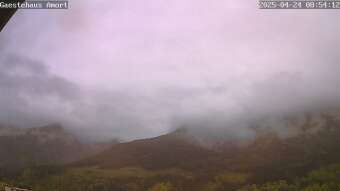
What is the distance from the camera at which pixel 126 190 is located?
5759cm

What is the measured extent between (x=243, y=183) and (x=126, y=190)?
19.1 metres

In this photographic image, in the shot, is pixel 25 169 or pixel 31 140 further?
pixel 31 140

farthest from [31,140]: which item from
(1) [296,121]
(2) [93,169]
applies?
(1) [296,121]

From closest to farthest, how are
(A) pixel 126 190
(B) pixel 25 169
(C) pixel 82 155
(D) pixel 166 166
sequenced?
(B) pixel 25 169
(A) pixel 126 190
(D) pixel 166 166
(C) pixel 82 155

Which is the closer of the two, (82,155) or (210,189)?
(210,189)

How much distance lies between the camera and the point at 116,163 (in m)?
63.5

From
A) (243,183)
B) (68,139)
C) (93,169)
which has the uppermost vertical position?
(68,139)

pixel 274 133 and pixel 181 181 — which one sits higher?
pixel 274 133

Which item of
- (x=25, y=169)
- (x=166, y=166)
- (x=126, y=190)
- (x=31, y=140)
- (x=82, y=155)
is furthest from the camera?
(x=31, y=140)

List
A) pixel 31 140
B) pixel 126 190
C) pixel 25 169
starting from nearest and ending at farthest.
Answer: pixel 25 169
pixel 126 190
pixel 31 140

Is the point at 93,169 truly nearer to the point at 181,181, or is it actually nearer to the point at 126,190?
the point at 126,190

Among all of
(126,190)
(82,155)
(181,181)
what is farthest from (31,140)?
(181,181)

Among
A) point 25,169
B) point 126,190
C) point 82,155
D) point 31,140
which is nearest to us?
point 25,169

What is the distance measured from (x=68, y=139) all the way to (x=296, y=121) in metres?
47.6
